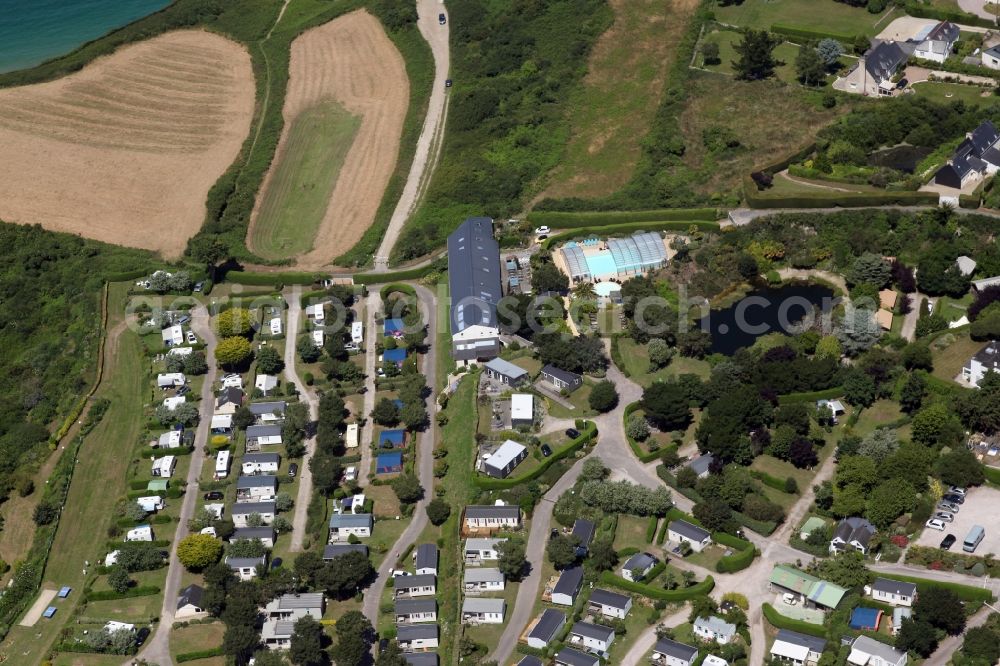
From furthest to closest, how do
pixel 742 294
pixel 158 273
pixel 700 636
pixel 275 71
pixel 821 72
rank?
1. pixel 275 71
2. pixel 821 72
3. pixel 158 273
4. pixel 742 294
5. pixel 700 636

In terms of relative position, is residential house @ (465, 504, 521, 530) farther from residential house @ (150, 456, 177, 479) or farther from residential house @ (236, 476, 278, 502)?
residential house @ (150, 456, 177, 479)

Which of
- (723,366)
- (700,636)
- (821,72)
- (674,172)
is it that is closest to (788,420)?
(723,366)

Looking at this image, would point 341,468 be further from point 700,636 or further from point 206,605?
point 700,636

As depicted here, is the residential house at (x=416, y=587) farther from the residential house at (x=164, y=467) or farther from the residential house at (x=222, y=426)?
the residential house at (x=222, y=426)

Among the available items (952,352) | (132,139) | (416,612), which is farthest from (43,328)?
(952,352)

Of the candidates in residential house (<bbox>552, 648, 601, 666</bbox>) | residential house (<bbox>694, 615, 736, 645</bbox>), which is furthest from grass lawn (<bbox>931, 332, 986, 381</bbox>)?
residential house (<bbox>552, 648, 601, 666</bbox>)

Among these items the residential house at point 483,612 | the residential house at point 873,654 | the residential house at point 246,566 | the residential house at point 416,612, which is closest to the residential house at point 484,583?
the residential house at point 483,612
